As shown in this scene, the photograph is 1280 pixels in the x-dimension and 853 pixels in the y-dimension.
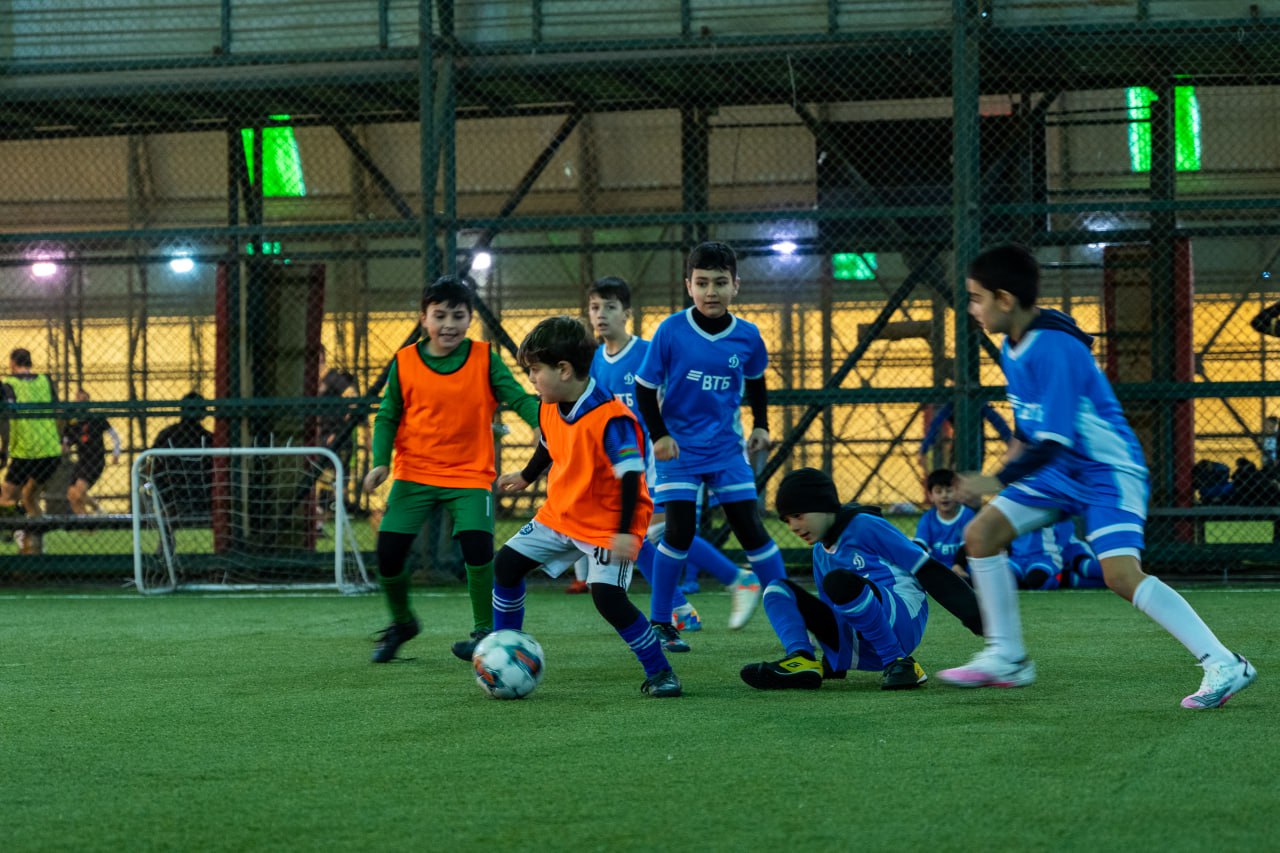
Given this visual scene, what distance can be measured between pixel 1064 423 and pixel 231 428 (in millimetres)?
8285

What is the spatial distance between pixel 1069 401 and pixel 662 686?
64.2 inches

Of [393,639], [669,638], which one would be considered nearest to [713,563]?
[669,638]

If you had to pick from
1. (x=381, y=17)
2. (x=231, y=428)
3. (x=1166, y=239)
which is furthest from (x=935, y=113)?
(x=231, y=428)

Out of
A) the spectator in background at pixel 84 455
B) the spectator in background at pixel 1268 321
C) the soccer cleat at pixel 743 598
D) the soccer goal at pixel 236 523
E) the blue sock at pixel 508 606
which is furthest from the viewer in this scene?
the spectator in background at pixel 84 455

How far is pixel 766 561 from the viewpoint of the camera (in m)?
6.67

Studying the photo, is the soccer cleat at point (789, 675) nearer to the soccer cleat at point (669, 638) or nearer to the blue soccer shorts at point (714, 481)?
the soccer cleat at point (669, 638)

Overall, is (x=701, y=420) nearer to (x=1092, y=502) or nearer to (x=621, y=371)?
(x=621, y=371)

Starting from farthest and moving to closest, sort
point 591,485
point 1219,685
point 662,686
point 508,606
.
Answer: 1. point 508,606
2. point 591,485
3. point 662,686
4. point 1219,685

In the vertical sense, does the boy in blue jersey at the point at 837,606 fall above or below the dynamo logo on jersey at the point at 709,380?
below

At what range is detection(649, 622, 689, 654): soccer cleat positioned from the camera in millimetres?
6527

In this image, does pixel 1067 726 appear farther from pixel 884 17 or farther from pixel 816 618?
pixel 884 17

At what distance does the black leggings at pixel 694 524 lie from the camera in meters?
6.65

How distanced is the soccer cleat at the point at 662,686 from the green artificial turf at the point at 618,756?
0.20ft

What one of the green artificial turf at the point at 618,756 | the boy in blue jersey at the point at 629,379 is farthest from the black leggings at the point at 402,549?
the boy in blue jersey at the point at 629,379
